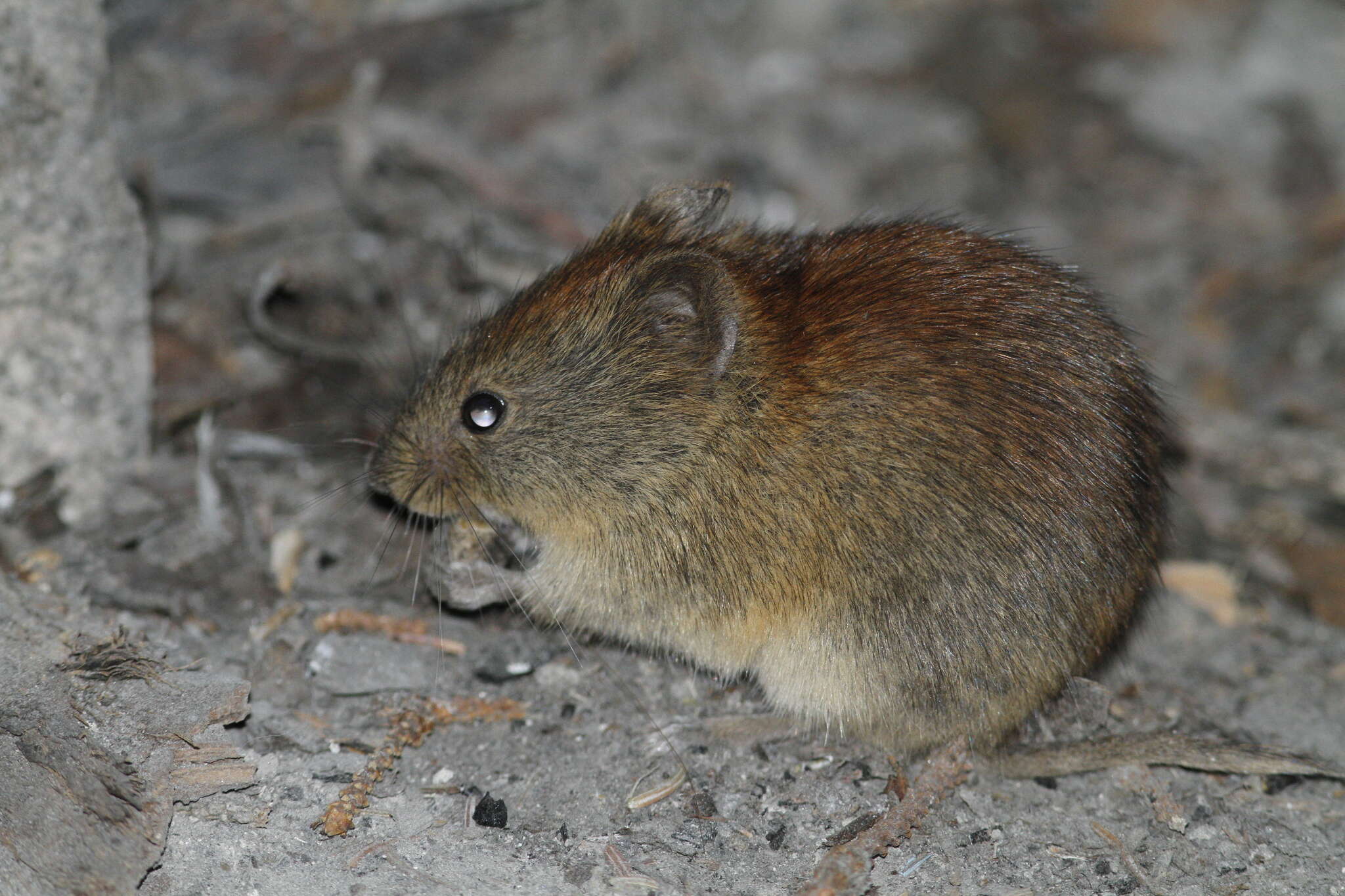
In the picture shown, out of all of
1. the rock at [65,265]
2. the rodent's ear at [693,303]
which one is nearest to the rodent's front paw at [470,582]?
the rodent's ear at [693,303]

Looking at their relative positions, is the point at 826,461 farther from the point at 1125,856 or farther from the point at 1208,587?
the point at 1208,587

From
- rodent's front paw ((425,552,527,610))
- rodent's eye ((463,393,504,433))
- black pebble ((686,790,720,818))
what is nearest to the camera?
black pebble ((686,790,720,818))

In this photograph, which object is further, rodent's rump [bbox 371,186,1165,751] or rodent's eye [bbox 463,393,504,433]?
rodent's eye [bbox 463,393,504,433]

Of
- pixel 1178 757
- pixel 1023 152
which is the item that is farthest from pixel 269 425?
pixel 1023 152

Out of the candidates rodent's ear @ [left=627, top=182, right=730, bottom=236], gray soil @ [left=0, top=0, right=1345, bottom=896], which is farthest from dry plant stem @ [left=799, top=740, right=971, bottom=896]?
rodent's ear @ [left=627, top=182, right=730, bottom=236]

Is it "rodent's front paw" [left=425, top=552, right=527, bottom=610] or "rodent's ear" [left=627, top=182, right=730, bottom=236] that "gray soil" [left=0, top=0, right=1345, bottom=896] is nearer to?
"rodent's front paw" [left=425, top=552, right=527, bottom=610]
